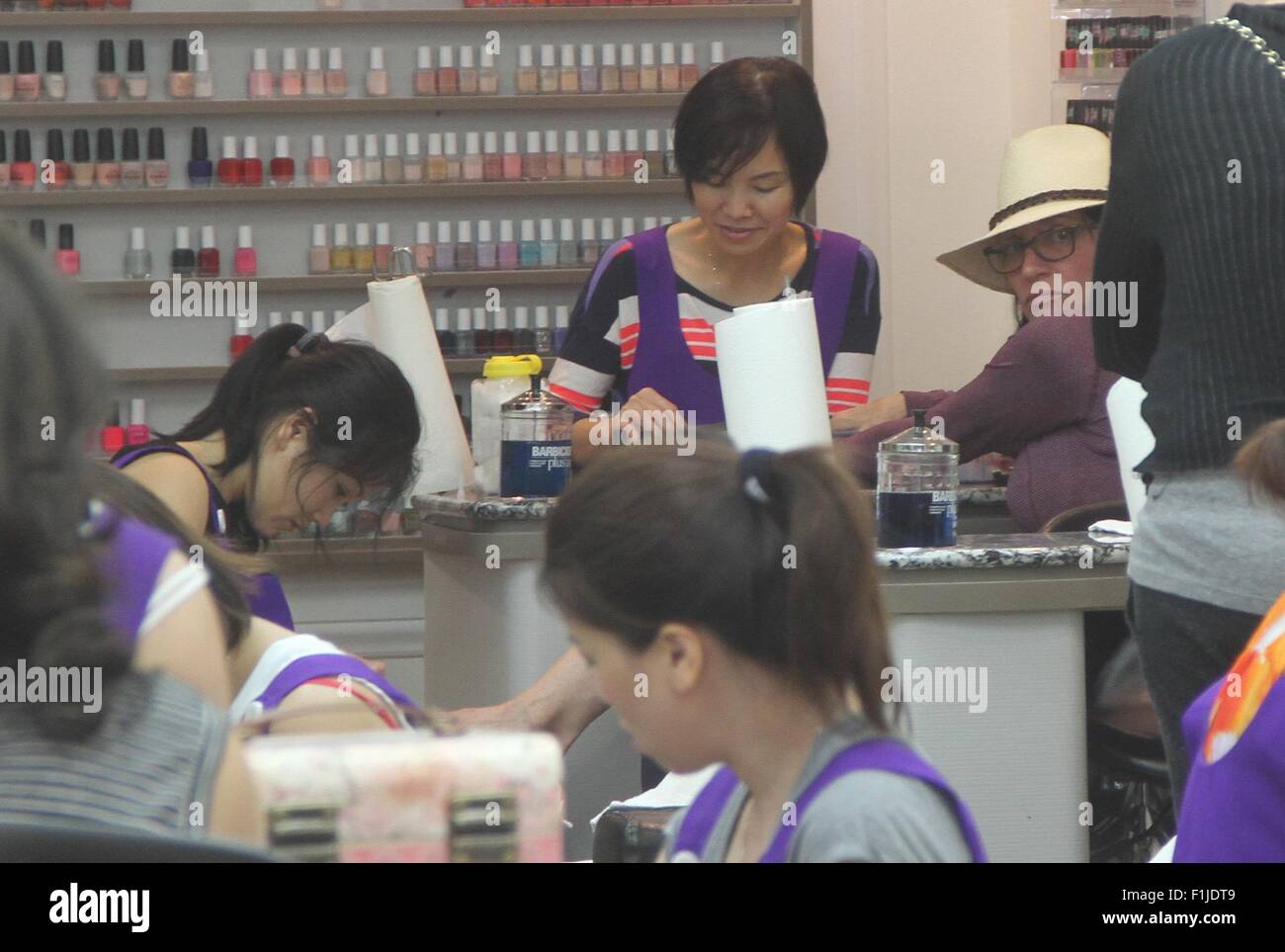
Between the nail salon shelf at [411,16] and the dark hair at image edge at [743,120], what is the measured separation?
8.44 feet

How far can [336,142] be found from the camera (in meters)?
5.34

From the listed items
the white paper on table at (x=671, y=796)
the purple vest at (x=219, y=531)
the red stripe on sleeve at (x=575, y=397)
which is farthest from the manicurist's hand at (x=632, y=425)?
the white paper on table at (x=671, y=796)

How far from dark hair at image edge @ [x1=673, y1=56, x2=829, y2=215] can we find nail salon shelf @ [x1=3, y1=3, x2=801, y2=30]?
8.44 feet

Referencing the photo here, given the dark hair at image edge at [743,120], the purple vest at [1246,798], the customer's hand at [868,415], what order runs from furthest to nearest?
the customer's hand at [868,415] < the dark hair at image edge at [743,120] < the purple vest at [1246,798]

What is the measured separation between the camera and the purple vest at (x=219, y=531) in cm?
209

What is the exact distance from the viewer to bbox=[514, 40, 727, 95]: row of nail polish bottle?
17.5ft

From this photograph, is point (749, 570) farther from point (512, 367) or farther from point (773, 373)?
point (512, 367)

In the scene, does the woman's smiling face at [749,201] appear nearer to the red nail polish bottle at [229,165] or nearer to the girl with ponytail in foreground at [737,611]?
the girl with ponytail in foreground at [737,611]

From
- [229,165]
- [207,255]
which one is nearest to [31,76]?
[229,165]

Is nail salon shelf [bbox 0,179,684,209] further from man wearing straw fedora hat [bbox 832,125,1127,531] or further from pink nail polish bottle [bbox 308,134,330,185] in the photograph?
man wearing straw fedora hat [bbox 832,125,1127,531]

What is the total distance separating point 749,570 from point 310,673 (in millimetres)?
535

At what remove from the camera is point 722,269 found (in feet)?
9.62

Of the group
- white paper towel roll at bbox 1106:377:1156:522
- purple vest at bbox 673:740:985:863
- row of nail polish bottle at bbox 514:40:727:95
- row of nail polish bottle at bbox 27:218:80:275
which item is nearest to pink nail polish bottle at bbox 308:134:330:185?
row of nail polish bottle at bbox 514:40:727:95
